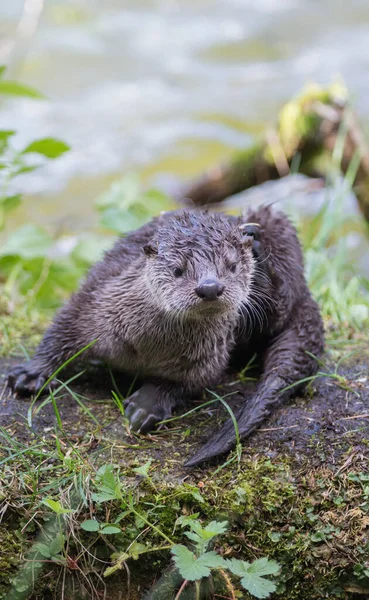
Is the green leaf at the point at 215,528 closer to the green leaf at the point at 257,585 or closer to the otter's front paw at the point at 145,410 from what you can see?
the green leaf at the point at 257,585

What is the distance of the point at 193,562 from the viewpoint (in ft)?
6.62

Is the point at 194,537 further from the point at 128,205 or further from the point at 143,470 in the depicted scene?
the point at 128,205

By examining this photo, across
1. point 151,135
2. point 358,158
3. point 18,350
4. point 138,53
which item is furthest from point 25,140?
point 18,350

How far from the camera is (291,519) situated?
229 cm

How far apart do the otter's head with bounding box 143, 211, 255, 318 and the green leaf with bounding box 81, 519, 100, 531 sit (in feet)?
2.32

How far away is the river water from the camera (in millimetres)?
9094

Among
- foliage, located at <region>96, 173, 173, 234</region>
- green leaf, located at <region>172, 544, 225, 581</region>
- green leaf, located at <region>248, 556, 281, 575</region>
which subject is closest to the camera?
green leaf, located at <region>172, 544, 225, 581</region>

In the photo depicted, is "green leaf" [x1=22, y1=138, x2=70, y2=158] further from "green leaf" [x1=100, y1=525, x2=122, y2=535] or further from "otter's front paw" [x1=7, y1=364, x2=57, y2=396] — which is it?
"green leaf" [x1=100, y1=525, x2=122, y2=535]

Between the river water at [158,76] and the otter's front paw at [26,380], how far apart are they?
472 cm

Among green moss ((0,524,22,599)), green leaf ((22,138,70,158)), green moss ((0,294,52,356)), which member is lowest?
green moss ((0,294,52,356))

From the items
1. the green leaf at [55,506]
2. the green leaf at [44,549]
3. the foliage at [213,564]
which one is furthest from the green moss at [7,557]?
the foliage at [213,564]

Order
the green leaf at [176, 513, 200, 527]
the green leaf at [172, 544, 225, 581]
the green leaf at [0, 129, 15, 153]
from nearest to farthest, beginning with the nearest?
the green leaf at [172, 544, 225, 581], the green leaf at [176, 513, 200, 527], the green leaf at [0, 129, 15, 153]

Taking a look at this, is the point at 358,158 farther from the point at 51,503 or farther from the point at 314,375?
the point at 51,503

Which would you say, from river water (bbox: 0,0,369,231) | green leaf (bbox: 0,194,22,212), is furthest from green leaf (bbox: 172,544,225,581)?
river water (bbox: 0,0,369,231)
